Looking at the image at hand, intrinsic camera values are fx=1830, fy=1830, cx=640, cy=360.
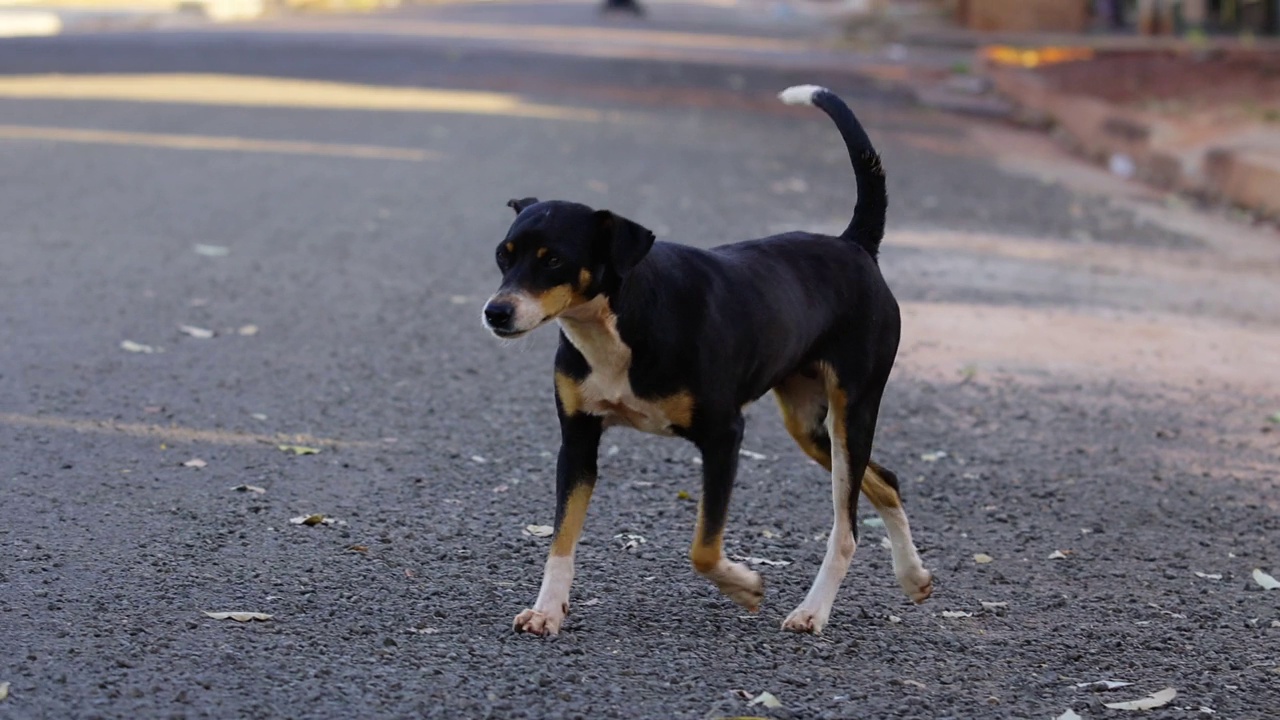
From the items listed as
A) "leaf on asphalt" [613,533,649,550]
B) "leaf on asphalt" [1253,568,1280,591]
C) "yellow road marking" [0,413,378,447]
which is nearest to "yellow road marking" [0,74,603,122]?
"yellow road marking" [0,413,378,447]

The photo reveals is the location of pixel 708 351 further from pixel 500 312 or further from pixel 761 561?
pixel 761 561

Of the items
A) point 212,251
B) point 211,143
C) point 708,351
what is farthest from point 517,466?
point 211,143

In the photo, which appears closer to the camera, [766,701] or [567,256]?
[766,701]

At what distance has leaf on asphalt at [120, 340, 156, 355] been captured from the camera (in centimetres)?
782

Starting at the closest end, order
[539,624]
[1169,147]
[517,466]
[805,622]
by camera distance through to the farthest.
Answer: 1. [539,624]
2. [805,622]
3. [517,466]
4. [1169,147]

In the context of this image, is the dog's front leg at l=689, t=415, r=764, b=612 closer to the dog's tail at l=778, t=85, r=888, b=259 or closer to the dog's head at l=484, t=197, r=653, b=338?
the dog's head at l=484, t=197, r=653, b=338

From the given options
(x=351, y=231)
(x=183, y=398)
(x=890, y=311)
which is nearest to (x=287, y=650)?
(x=890, y=311)

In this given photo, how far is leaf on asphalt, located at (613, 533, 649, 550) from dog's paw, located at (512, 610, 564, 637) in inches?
35.7

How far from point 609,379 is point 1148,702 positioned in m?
1.47

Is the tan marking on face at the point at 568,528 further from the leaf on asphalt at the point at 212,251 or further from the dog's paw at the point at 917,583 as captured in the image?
the leaf on asphalt at the point at 212,251

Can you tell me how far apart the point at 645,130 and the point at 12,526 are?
1361 centimetres

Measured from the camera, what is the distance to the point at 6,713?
3.83 metres

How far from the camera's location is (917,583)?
4.90m

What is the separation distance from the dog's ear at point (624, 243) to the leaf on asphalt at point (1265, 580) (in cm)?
228
